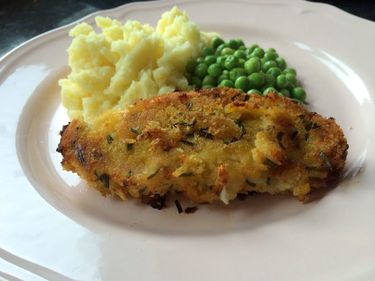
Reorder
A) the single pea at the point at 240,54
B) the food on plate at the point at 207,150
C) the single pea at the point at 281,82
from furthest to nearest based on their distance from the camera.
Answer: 1. the single pea at the point at 240,54
2. the single pea at the point at 281,82
3. the food on plate at the point at 207,150

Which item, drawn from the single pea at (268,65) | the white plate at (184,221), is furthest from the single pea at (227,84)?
the white plate at (184,221)

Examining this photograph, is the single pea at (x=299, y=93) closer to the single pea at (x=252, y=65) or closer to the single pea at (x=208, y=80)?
the single pea at (x=252, y=65)

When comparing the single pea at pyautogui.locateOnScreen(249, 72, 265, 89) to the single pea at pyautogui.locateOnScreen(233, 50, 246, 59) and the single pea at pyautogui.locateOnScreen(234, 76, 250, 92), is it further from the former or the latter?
the single pea at pyautogui.locateOnScreen(233, 50, 246, 59)

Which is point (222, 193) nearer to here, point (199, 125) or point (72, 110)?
point (199, 125)

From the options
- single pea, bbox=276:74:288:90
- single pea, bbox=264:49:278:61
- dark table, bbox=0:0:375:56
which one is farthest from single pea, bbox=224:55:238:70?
dark table, bbox=0:0:375:56

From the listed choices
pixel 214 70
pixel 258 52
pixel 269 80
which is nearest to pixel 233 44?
pixel 258 52

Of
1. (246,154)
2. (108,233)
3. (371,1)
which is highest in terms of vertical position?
(246,154)

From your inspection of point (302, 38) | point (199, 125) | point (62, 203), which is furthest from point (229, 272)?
point (302, 38)
